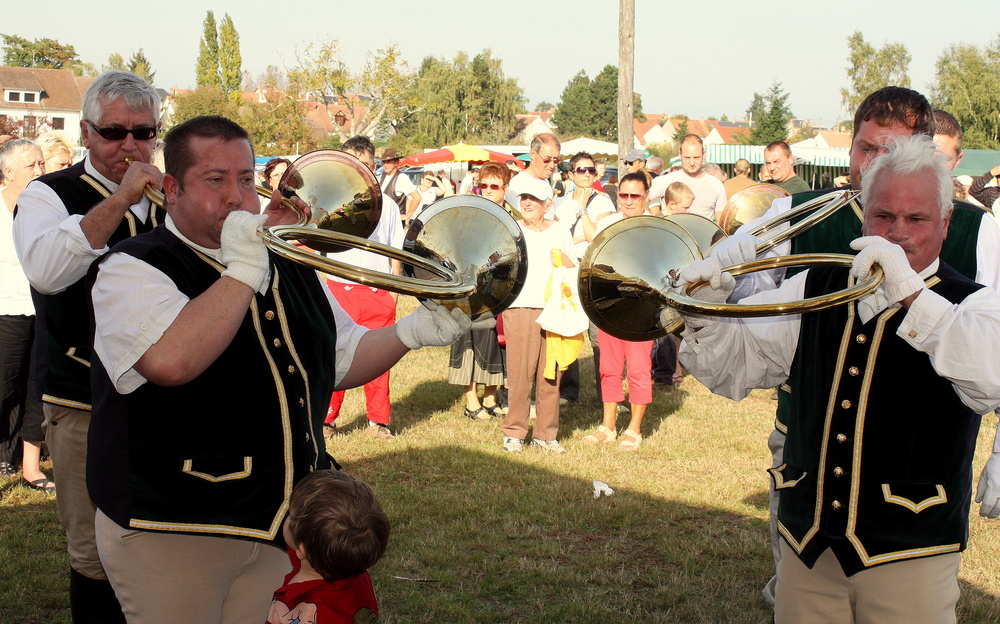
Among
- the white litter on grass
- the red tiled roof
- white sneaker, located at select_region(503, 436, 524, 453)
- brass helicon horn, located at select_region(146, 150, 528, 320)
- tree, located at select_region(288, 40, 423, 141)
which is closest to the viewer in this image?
brass helicon horn, located at select_region(146, 150, 528, 320)

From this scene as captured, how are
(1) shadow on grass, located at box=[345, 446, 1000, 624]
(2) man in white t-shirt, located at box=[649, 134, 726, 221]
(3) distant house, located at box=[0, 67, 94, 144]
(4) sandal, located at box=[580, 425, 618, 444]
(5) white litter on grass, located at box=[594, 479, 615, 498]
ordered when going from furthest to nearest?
(3) distant house, located at box=[0, 67, 94, 144]
(2) man in white t-shirt, located at box=[649, 134, 726, 221]
(4) sandal, located at box=[580, 425, 618, 444]
(5) white litter on grass, located at box=[594, 479, 615, 498]
(1) shadow on grass, located at box=[345, 446, 1000, 624]

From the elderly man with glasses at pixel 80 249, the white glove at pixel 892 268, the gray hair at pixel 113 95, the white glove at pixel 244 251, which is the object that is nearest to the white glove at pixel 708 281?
the white glove at pixel 892 268

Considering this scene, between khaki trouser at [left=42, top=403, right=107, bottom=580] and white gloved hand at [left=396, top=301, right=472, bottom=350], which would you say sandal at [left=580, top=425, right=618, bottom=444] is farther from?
white gloved hand at [left=396, top=301, right=472, bottom=350]

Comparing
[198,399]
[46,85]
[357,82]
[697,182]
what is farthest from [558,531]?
[46,85]

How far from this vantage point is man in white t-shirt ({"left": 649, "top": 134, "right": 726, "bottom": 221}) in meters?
8.53

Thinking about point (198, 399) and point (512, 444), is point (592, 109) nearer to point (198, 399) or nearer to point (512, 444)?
point (512, 444)

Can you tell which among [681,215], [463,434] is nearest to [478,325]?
[681,215]

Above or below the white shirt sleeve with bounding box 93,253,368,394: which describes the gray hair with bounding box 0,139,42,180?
above

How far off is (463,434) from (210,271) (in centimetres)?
512

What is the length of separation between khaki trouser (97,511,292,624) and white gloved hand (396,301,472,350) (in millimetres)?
727

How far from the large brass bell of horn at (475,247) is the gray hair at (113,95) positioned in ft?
4.83

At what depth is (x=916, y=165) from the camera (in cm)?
249

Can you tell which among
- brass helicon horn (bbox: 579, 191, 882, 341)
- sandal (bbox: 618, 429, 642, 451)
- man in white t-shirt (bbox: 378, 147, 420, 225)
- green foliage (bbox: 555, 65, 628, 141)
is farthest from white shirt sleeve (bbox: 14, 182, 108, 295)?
green foliage (bbox: 555, 65, 628, 141)

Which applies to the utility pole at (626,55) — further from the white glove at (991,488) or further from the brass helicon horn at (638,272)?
the brass helicon horn at (638,272)
